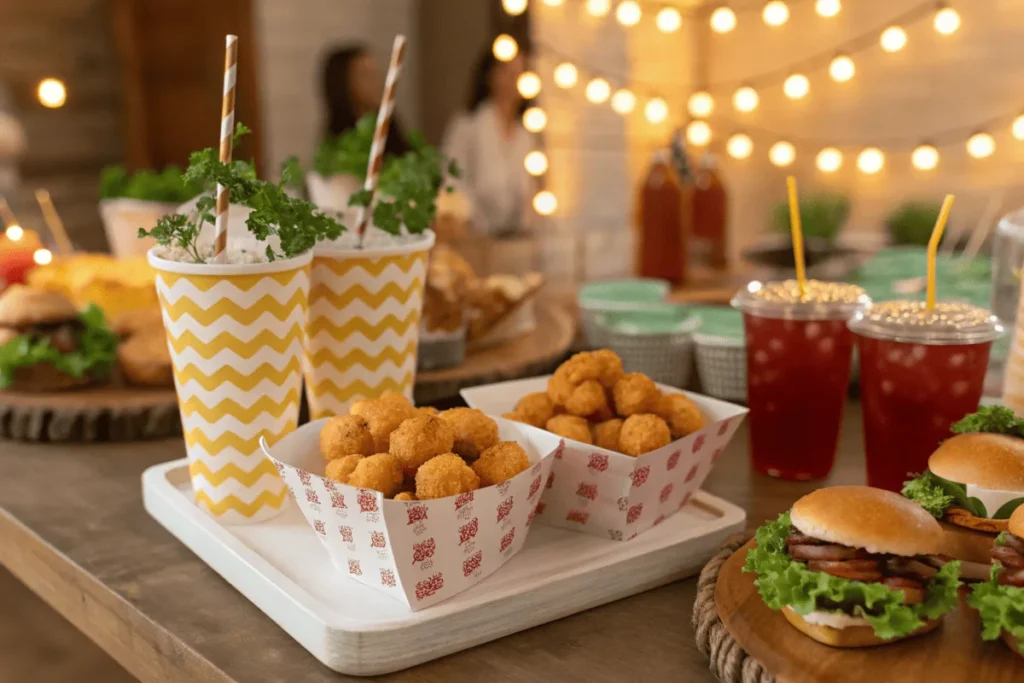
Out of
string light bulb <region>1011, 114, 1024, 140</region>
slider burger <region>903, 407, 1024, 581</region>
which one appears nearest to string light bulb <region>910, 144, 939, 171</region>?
string light bulb <region>1011, 114, 1024, 140</region>

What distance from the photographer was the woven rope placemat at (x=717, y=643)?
0.84 metres

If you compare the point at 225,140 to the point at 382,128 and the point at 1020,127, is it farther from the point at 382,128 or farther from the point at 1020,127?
the point at 1020,127

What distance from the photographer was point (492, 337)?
2.00 metres

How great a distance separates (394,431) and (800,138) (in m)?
3.36

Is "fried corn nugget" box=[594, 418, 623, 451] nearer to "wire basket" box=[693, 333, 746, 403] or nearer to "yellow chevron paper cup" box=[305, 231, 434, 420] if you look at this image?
"yellow chevron paper cup" box=[305, 231, 434, 420]

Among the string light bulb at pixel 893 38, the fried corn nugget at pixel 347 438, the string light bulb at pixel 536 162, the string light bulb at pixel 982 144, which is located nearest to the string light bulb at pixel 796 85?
the string light bulb at pixel 893 38

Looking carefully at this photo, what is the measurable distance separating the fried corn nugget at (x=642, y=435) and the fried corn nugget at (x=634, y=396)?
0.12 ft

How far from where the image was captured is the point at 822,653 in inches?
33.5

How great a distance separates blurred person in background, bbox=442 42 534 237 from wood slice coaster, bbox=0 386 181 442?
3.13 m

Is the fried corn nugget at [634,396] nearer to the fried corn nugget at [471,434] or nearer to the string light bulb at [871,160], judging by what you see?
the fried corn nugget at [471,434]

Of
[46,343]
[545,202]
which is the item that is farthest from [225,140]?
[545,202]

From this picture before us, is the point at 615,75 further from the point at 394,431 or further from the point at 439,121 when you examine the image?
the point at 439,121

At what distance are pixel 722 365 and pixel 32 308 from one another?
3.90 feet

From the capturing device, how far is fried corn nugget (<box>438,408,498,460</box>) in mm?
1029
